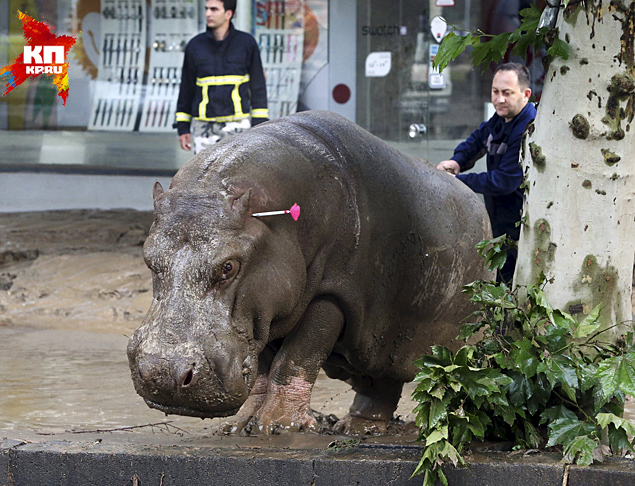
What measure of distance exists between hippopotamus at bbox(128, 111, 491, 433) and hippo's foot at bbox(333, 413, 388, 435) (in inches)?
0.6

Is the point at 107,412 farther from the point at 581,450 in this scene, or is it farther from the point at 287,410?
the point at 581,450

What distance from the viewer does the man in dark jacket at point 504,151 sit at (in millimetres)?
5852

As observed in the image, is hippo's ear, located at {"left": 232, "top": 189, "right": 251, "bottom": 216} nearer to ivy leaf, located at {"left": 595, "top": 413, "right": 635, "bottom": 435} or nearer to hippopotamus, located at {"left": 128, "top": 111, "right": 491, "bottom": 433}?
hippopotamus, located at {"left": 128, "top": 111, "right": 491, "bottom": 433}

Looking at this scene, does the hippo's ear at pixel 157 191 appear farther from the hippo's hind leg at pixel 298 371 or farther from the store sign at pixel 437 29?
the store sign at pixel 437 29

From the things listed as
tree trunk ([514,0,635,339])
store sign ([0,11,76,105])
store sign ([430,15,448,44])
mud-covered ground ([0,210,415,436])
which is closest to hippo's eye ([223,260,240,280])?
tree trunk ([514,0,635,339])

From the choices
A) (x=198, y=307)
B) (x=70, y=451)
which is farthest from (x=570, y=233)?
(x=70, y=451)

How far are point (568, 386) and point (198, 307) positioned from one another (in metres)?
1.33

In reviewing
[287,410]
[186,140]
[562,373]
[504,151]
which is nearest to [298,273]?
[287,410]

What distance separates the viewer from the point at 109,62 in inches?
434

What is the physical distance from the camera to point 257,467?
356 centimetres

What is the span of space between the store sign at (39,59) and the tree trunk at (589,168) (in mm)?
8228

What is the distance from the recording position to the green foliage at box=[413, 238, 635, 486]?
3.41m

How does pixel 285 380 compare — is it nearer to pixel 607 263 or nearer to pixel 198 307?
pixel 198 307

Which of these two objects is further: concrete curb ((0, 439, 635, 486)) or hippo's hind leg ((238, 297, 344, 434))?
hippo's hind leg ((238, 297, 344, 434))
